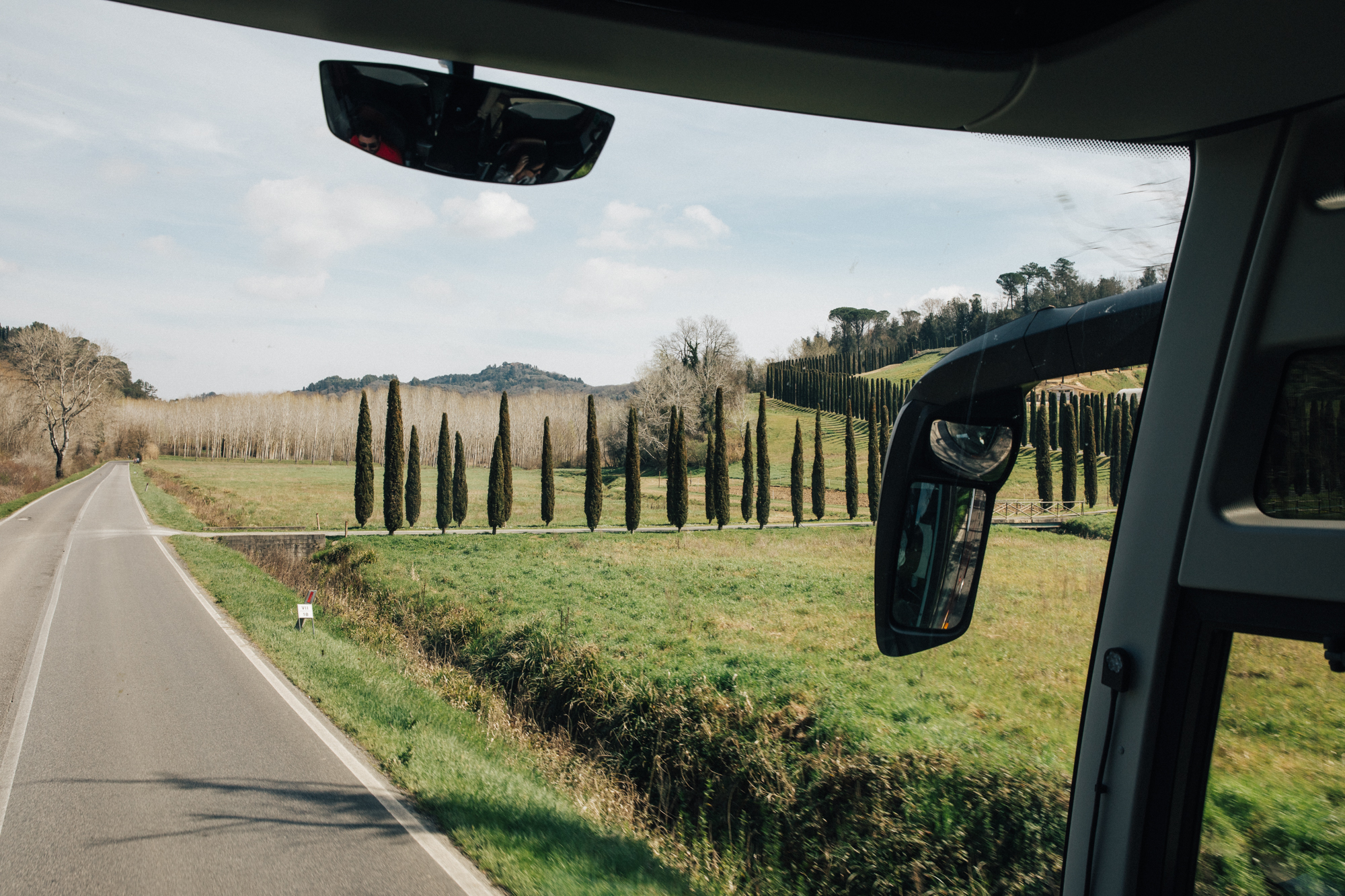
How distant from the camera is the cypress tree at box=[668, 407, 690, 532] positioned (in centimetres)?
2850

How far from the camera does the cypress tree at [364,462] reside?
28.1 m

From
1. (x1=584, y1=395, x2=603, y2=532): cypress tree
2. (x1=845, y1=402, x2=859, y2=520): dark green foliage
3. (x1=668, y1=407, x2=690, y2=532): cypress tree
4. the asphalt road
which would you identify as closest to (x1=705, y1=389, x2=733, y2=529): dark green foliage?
(x1=668, y1=407, x2=690, y2=532): cypress tree

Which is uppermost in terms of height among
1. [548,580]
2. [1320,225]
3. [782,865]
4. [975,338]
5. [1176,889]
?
[1320,225]

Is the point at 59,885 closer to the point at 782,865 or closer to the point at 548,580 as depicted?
the point at 782,865

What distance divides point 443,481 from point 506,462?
270 centimetres

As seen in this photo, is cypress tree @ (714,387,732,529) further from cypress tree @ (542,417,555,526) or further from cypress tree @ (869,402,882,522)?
cypress tree @ (869,402,882,522)

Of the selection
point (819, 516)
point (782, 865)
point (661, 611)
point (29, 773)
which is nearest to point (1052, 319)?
point (782, 865)

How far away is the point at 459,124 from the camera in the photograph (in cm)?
147

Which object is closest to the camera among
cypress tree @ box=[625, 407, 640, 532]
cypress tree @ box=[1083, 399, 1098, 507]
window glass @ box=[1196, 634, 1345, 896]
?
window glass @ box=[1196, 634, 1345, 896]

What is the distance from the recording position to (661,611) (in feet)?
55.0

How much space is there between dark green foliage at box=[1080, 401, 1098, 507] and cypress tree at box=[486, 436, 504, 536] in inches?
1163

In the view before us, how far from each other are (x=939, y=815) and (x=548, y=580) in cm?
1561

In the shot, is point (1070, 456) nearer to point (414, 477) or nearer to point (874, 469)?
point (874, 469)

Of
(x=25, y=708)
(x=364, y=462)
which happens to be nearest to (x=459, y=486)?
(x=364, y=462)
